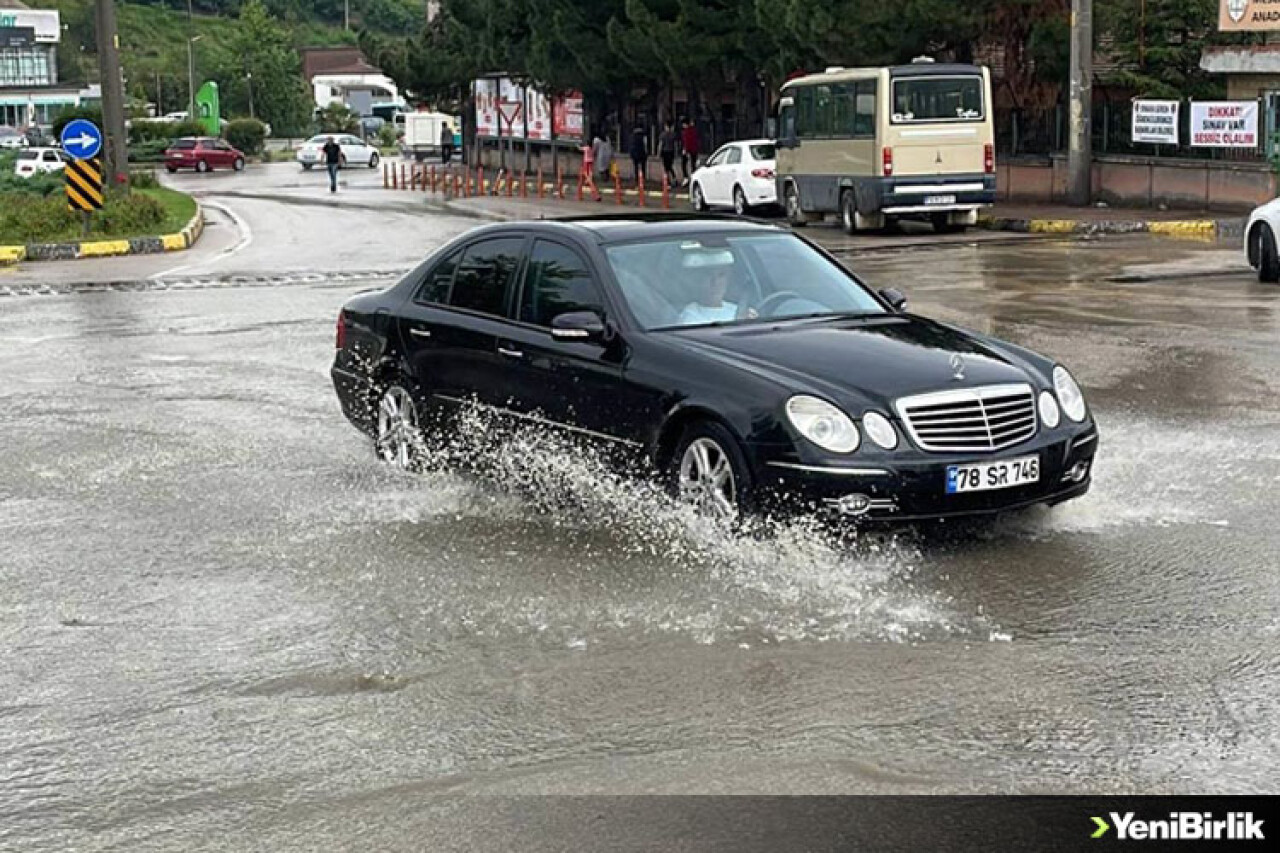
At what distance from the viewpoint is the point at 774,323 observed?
28.3ft

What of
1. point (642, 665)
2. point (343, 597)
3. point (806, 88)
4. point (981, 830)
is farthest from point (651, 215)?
point (806, 88)

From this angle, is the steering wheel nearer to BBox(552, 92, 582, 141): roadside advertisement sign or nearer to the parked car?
BBox(552, 92, 582, 141): roadside advertisement sign

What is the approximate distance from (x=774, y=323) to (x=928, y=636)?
245cm

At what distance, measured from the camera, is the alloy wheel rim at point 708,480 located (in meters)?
7.79

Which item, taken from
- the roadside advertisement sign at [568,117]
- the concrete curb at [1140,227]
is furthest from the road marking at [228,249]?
the roadside advertisement sign at [568,117]

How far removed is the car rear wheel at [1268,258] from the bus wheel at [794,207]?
45.0 feet

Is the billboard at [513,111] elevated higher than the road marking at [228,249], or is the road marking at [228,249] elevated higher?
the billboard at [513,111]

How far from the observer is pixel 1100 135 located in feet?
109

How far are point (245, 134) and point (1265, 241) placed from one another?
78423 mm

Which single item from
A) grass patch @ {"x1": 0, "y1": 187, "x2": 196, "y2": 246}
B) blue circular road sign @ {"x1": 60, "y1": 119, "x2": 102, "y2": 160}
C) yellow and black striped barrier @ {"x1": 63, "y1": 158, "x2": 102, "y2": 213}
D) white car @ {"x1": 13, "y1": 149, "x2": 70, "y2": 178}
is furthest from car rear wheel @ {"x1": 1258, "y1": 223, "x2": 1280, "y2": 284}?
white car @ {"x1": 13, "y1": 149, "x2": 70, "y2": 178}

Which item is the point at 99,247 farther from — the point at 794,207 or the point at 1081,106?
the point at 1081,106

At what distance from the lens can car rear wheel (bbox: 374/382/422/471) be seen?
9977 millimetres

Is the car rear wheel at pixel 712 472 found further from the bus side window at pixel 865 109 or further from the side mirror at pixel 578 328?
the bus side window at pixel 865 109

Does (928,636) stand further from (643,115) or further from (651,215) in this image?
(643,115)
